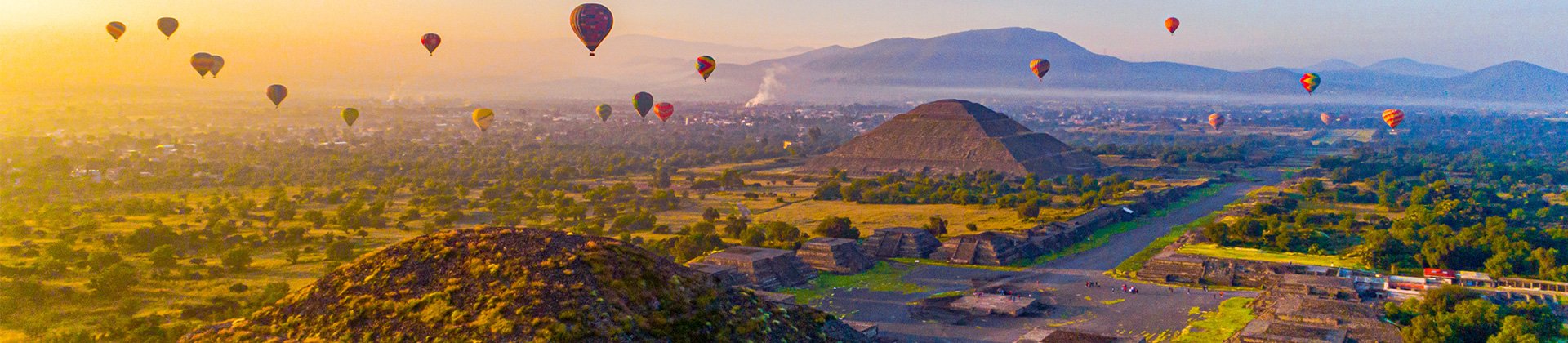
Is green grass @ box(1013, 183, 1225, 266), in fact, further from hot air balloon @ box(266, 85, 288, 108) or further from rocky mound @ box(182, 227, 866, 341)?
hot air balloon @ box(266, 85, 288, 108)

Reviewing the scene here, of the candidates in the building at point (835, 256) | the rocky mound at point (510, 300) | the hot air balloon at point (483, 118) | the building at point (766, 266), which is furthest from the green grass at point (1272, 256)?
the hot air balloon at point (483, 118)

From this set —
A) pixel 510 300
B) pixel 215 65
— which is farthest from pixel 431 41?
pixel 510 300

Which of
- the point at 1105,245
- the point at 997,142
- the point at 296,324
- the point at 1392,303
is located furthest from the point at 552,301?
the point at 997,142

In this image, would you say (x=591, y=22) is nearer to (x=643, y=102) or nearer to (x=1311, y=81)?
(x=643, y=102)

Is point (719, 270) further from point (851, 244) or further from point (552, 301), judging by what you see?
point (552, 301)

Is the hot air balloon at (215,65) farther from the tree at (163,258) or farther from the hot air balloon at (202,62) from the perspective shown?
the tree at (163,258)

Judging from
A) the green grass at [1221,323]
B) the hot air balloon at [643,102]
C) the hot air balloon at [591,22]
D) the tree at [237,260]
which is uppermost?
the hot air balloon at [591,22]
